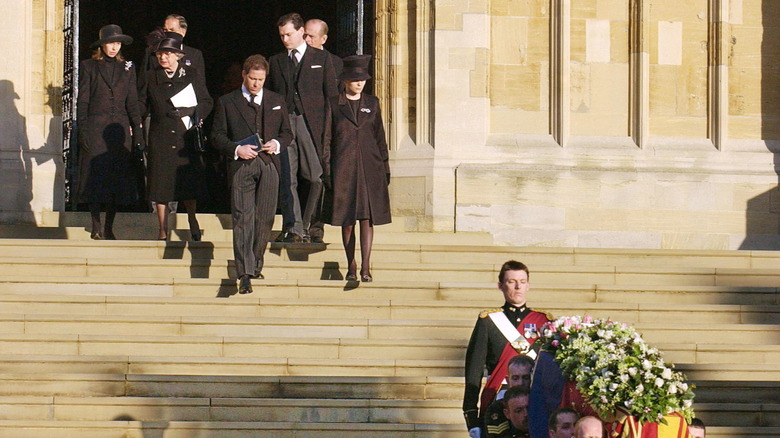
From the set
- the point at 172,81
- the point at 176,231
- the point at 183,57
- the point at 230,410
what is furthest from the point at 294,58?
the point at 230,410

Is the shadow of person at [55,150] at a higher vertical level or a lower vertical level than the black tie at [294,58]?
lower

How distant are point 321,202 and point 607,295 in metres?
2.71

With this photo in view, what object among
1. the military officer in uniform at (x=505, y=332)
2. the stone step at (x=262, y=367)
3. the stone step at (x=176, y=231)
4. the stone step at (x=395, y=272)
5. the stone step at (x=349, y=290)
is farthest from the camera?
the stone step at (x=176, y=231)

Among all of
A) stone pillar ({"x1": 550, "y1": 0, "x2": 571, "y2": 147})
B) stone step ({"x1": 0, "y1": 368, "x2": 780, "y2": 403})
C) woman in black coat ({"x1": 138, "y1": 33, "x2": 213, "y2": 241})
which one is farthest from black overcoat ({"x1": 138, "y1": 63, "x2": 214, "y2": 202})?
stone pillar ({"x1": 550, "y1": 0, "x2": 571, "y2": 147})

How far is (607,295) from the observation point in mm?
12555

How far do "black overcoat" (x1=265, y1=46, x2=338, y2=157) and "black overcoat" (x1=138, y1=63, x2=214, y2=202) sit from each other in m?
0.71

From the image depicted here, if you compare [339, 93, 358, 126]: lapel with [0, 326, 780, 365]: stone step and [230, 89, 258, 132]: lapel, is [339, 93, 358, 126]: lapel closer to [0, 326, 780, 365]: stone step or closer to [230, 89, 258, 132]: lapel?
[230, 89, 258, 132]: lapel

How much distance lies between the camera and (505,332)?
8.45 meters

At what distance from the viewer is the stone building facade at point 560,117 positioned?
1565cm

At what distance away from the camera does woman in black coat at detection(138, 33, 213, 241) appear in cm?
1328

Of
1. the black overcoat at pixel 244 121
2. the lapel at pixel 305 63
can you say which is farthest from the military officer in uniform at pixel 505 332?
the lapel at pixel 305 63

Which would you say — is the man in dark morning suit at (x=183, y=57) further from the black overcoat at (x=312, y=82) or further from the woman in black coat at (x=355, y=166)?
the woman in black coat at (x=355, y=166)

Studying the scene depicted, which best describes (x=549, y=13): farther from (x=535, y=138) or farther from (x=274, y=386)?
(x=274, y=386)

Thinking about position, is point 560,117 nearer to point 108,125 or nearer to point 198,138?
point 198,138
